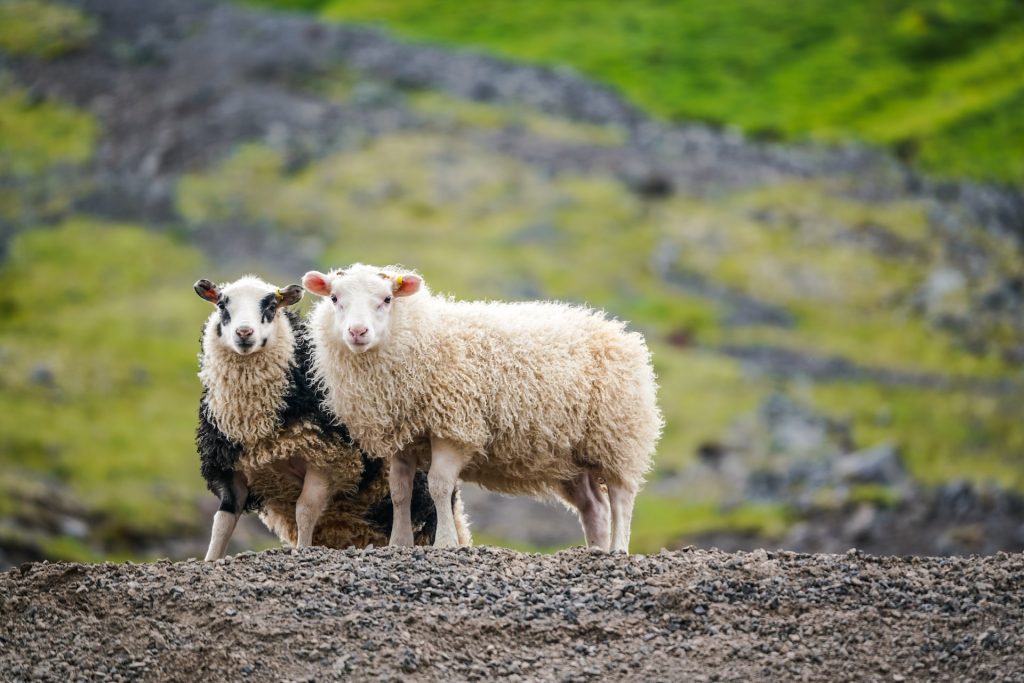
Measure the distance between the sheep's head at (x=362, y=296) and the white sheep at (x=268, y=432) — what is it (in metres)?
0.78

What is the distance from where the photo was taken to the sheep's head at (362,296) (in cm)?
1582

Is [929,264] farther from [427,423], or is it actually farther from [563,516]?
[427,423]

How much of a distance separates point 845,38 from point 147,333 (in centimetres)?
5669

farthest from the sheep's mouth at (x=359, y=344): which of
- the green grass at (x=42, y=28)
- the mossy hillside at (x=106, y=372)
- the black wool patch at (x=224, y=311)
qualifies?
the green grass at (x=42, y=28)

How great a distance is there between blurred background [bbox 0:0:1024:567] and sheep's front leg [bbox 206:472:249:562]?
2590 centimetres

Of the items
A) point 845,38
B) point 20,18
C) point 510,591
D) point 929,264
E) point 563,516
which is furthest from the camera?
point 845,38

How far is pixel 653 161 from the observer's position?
74.2 m

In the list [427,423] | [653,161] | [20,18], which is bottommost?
[427,423]

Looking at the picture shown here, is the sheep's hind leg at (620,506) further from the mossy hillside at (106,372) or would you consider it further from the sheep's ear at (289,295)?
the mossy hillside at (106,372)

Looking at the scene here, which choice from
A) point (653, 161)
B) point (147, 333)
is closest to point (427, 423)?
point (147, 333)

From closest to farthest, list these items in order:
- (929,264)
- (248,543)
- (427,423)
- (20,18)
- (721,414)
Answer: (427,423)
(248,543)
(721,414)
(929,264)
(20,18)

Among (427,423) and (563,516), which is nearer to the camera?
(427,423)

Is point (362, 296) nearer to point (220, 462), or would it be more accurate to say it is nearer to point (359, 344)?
point (359, 344)

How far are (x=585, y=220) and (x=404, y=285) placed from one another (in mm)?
50475
